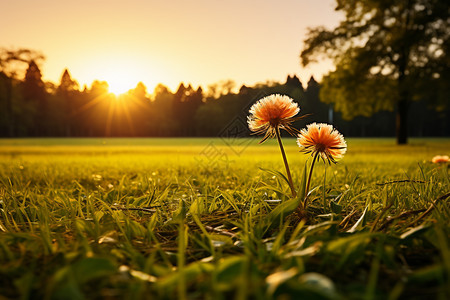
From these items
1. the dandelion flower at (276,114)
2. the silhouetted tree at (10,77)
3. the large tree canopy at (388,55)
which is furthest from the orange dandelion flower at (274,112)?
the silhouetted tree at (10,77)

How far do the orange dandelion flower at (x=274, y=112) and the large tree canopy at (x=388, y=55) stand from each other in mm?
16433

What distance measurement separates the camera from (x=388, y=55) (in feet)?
54.0

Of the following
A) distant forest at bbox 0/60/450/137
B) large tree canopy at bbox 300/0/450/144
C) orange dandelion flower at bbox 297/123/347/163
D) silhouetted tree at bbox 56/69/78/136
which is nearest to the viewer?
orange dandelion flower at bbox 297/123/347/163

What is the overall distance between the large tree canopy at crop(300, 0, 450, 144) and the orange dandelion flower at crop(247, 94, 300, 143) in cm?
1643

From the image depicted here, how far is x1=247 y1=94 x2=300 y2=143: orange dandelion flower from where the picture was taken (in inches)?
45.0

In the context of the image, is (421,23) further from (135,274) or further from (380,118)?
(380,118)

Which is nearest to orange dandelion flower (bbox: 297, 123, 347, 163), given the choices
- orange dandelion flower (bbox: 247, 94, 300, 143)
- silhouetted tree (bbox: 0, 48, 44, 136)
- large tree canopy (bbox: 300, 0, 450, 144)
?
orange dandelion flower (bbox: 247, 94, 300, 143)

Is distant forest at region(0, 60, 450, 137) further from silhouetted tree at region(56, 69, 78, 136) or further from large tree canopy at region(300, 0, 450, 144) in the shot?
large tree canopy at region(300, 0, 450, 144)

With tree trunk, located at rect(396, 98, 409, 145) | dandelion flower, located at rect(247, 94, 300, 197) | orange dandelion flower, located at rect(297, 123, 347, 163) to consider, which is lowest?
orange dandelion flower, located at rect(297, 123, 347, 163)

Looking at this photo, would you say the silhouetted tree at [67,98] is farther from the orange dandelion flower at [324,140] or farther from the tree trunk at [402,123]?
the orange dandelion flower at [324,140]

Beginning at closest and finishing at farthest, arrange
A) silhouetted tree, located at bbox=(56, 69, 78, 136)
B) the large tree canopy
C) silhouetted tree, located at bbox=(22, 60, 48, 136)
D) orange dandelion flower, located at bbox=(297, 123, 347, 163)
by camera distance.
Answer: orange dandelion flower, located at bbox=(297, 123, 347, 163) < the large tree canopy < silhouetted tree, located at bbox=(22, 60, 48, 136) < silhouetted tree, located at bbox=(56, 69, 78, 136)

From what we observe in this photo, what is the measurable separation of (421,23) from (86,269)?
18.1m

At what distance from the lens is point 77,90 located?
56625 mm

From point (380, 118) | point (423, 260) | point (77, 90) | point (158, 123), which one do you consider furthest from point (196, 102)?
point (423, 260)
